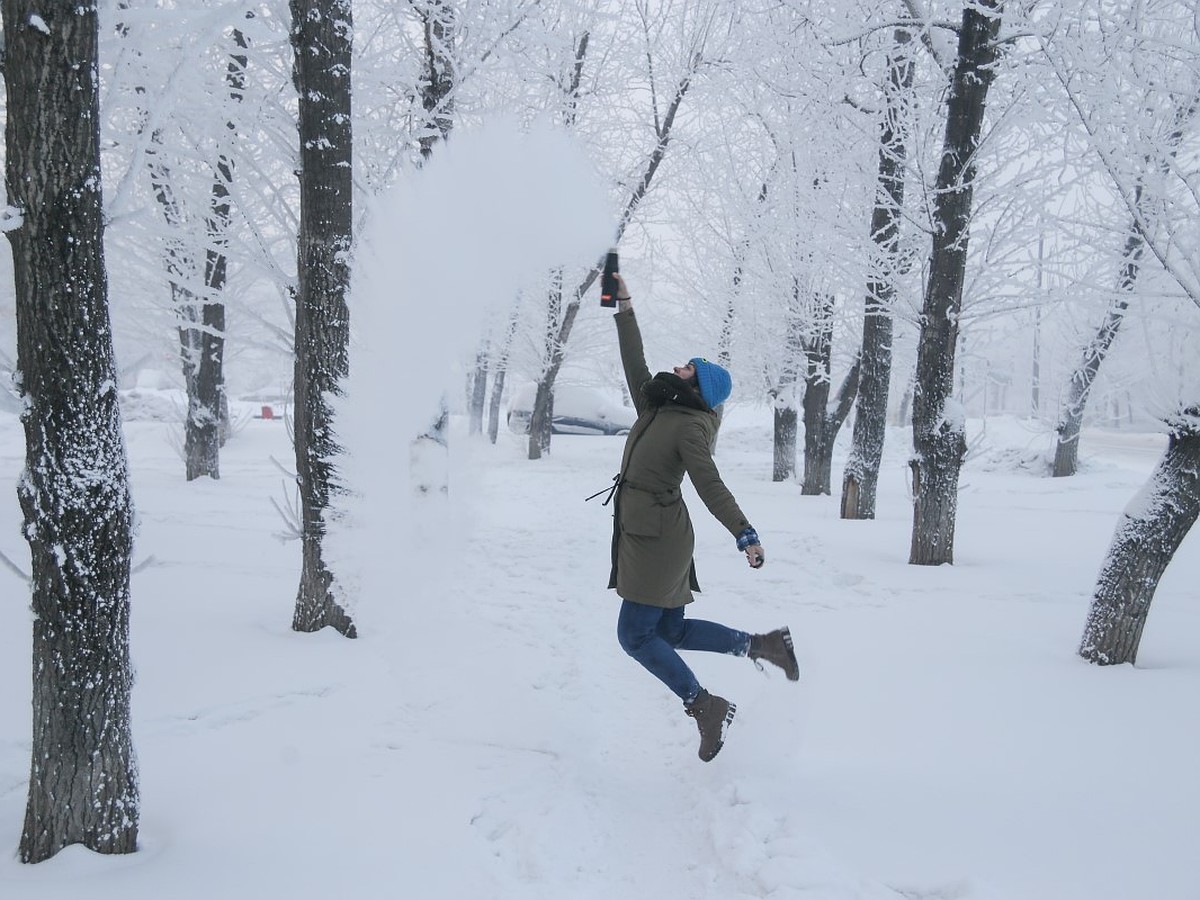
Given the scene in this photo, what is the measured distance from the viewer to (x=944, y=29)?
686cm

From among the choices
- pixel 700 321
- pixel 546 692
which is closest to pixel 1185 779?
pixel 546 692

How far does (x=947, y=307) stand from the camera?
6.53 meters

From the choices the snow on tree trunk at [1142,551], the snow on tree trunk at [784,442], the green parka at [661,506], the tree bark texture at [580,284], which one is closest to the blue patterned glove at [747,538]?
the green parka at [661,506]

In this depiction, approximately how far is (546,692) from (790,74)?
7.45 m

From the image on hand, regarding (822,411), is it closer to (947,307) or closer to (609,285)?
(947,307)

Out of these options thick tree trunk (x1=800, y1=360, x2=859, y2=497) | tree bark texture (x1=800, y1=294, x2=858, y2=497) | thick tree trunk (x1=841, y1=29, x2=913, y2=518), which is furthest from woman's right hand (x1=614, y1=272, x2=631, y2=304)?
thick tree trunk (x1=800, y1=360, x2=859, y2=497)

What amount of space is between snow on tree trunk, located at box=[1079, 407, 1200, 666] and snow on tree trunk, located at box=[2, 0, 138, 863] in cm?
458

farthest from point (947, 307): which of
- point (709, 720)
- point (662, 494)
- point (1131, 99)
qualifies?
point (709, 720)

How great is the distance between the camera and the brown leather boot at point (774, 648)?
12.3 ft

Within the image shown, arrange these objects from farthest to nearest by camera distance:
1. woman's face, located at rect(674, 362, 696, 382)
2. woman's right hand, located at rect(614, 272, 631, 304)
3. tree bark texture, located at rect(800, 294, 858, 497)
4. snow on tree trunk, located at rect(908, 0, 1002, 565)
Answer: tree bark texture, located at rect(800, 294, 858, 497) → snow on tree trunk, located at rect(908, 0, 1002, 565) → woman's right hand, located at rect(614, 272, 631, 304) → woman's face, located at rect(674, 362, 696, 382)

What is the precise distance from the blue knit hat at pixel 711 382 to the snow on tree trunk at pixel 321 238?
227cm

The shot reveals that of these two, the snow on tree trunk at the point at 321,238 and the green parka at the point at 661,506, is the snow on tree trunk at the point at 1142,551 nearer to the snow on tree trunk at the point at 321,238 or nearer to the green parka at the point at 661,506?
the green parka at the point at 661,506

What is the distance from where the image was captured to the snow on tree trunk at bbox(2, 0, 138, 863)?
86.5 inches

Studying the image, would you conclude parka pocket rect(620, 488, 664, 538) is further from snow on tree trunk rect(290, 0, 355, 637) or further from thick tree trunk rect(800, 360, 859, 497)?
thick tree trunk rect(800, 360, 859, 497)
